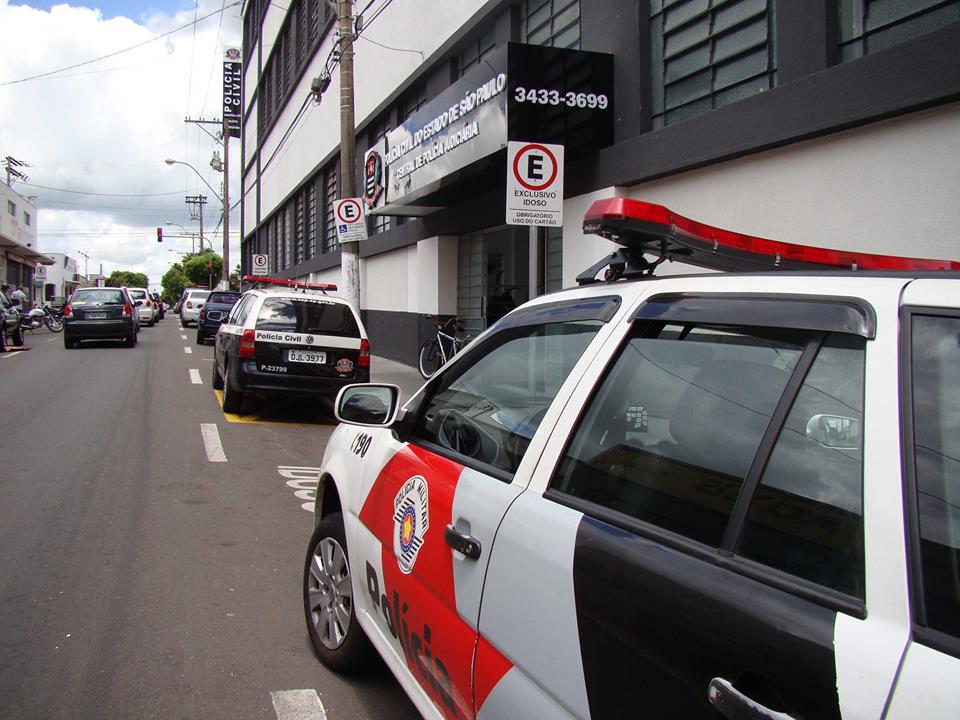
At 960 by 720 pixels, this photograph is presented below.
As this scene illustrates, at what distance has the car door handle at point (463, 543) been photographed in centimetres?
200

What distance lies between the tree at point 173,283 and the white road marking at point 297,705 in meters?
111

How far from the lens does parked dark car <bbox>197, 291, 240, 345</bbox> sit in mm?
21516

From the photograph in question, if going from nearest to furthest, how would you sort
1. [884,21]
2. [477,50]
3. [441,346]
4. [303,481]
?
[884,21]
[303,481]
[441,346]
[477,50]

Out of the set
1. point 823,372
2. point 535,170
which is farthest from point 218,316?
point 823,372

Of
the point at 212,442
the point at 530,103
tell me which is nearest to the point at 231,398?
the point at 212,442

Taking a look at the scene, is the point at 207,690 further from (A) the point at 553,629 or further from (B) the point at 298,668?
(A) the point at 553,629

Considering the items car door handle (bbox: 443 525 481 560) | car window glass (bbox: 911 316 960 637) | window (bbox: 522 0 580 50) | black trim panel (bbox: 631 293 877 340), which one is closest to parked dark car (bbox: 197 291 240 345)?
window (bbox: 522 0 580 50)

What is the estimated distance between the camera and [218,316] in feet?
70.7

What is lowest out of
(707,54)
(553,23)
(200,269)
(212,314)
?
(212,314)

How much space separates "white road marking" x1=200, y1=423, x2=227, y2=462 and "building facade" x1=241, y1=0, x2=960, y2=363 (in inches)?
142

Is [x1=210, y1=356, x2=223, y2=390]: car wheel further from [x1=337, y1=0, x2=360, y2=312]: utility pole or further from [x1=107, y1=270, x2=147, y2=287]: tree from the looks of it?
[x1=107, y1=270, x2=147, y2=287]: tree

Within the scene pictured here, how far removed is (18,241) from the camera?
49.8 meters

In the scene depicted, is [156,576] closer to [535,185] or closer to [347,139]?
[535,185]

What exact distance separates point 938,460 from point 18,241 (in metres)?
58.9
